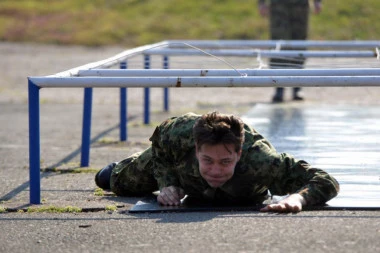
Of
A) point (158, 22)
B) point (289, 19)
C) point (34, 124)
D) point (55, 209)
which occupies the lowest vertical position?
point (55, 209)

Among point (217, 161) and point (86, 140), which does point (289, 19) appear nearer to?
point (86, 140)

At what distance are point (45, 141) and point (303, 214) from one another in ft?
16.4

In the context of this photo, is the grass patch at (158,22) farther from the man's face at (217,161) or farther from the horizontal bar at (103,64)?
Result: the man's face at (217,161)

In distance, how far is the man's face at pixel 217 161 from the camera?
5.40 meters

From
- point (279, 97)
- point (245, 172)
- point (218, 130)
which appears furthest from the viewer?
point (279, 97)

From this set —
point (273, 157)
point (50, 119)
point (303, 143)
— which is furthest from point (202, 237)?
point (50, 119)

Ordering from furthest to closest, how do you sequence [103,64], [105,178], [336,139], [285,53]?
[285,53] < [336,139] < [103,64] < [105,178]

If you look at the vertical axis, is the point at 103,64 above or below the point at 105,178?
above

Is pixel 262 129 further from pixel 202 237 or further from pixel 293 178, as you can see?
pixel 202 237

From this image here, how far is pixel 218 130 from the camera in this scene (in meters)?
5.37

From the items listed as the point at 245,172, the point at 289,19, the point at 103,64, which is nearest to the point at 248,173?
the point at 245,172

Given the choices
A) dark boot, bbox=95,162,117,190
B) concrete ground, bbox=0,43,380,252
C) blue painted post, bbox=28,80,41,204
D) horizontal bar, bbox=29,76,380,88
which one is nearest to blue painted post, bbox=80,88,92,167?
concrete ground, bbox=0,43,380,252

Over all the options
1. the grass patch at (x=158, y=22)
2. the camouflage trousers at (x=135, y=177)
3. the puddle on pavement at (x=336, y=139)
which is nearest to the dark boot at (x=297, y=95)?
the puddle on pavement at (x=336, y=139)

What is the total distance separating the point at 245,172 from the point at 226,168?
193mm
